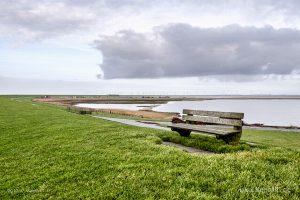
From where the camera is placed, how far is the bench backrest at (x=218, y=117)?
1406cm

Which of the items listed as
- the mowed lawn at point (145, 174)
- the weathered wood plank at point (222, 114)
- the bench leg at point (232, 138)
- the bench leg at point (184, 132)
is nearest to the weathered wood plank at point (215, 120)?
the weathered wood plank at point (222, 114)

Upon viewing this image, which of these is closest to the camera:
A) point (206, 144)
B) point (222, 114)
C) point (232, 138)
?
point (232, 138)

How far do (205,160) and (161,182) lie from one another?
6.90 feet

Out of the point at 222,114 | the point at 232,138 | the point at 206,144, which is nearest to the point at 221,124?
the point at 222,114

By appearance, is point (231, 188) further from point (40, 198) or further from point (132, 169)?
point (40, 198)

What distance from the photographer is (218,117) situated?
614 inches

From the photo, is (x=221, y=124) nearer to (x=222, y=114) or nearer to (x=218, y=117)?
(x=222, y=114)

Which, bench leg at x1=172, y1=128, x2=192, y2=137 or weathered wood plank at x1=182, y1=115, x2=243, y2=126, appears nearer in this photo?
weathered wood plank at x1=182, y1=115, x2=243, y2=126

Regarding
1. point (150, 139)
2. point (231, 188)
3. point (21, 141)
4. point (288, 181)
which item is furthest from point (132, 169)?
point (21, 141)

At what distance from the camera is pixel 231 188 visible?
841cm

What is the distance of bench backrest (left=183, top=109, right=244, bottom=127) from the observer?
1406 centimetres

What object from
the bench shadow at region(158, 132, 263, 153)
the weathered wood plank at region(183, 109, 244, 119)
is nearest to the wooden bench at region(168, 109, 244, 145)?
the weathered wood plank at region(183, 109, 244, 119)

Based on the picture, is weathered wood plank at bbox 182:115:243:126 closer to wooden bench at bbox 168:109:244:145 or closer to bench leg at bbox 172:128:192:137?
wooden bench at bbox 168:109:244:145

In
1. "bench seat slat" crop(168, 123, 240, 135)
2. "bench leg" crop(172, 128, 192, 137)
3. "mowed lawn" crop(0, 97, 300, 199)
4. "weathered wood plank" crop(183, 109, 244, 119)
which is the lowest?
"mowed lawn" crop(0, 97, 300, 199)
